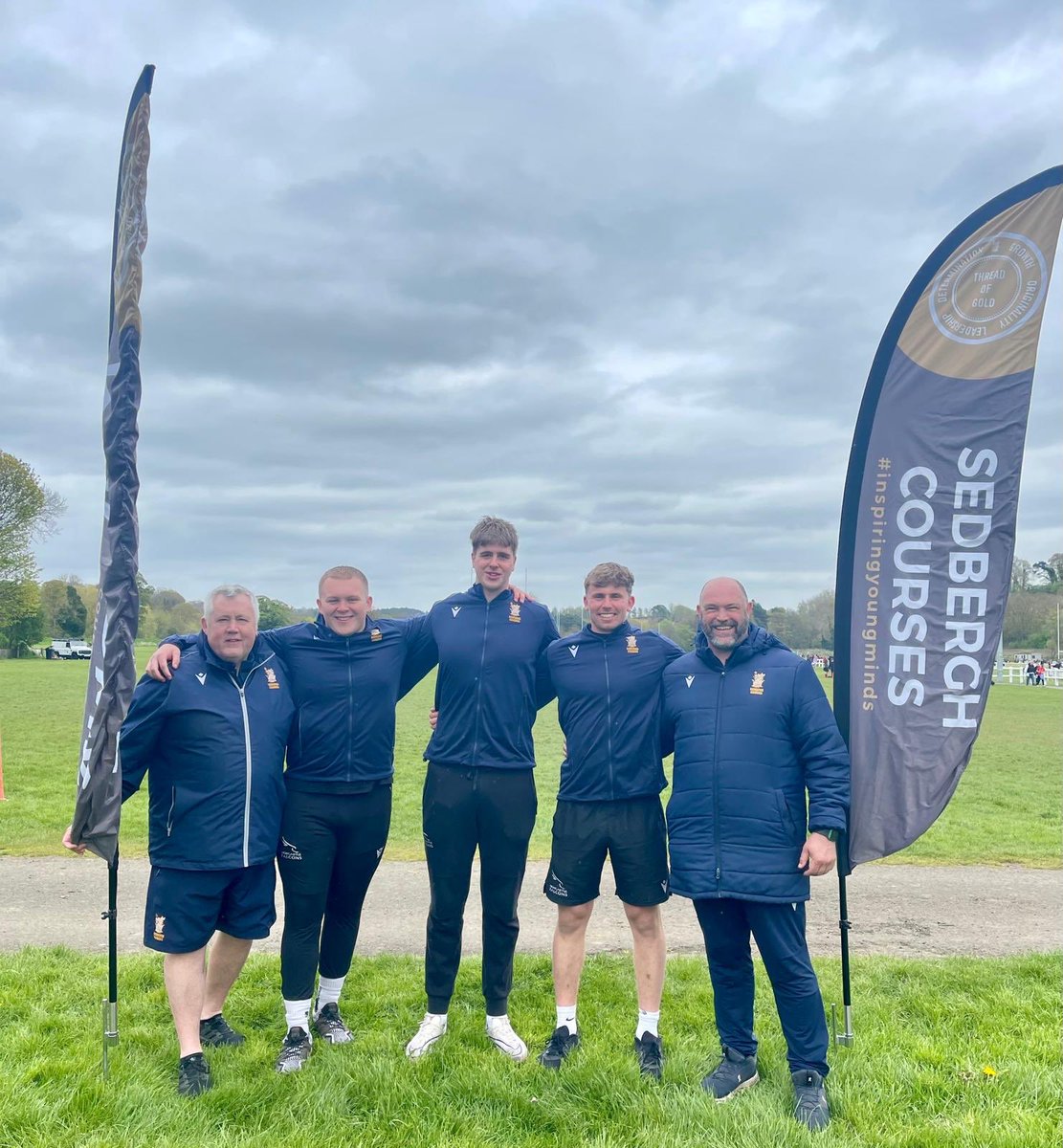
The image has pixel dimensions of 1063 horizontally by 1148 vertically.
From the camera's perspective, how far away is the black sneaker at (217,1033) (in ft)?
15.3

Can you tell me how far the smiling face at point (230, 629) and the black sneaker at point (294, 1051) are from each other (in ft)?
6.28

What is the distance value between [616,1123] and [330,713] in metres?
2.31

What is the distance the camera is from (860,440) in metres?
4.97

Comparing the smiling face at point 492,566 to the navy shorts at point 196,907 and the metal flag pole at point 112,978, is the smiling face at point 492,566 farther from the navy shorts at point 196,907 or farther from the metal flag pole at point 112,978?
the metal flag pole at point 112,978

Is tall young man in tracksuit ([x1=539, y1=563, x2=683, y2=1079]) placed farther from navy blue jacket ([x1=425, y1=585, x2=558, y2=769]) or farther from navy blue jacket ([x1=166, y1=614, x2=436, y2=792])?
navy blue jacket ([x1=166, y1=614, x2=436, y2=792])

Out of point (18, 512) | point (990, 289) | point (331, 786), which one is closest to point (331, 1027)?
point (331, 786)

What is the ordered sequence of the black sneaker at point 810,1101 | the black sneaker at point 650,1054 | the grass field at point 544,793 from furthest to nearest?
the grass field at point 544,793, the black sneaker at point 650,1054, the black sneaker at point 810,1101

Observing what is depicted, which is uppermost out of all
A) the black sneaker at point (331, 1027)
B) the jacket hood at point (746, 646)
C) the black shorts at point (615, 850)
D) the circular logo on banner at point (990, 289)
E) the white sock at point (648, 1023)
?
the circular logo on banner at point (990, 289)

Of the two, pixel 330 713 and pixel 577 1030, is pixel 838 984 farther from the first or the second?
pixel 330 713

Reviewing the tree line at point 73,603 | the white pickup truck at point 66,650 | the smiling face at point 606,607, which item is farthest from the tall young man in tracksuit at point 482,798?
the white pickup truck at point 66,650

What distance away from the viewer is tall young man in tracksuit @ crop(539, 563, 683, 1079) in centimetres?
454

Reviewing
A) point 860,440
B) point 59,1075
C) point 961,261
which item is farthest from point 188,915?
point 961,261

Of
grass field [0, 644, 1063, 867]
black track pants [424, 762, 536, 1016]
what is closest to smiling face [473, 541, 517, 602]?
black track pants [424, 762, 536, 1016]

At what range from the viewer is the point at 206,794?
4.29 meters
